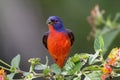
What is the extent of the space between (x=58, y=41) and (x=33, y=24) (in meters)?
6.42

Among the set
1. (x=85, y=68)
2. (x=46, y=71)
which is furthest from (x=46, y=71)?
(x=85, y=68)

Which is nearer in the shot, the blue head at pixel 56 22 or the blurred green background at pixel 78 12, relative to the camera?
the blue head at pixel 56 22

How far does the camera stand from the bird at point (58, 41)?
126 inches

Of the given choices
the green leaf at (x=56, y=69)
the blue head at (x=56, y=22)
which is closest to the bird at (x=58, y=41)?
the blue head at (x=56, y=22)

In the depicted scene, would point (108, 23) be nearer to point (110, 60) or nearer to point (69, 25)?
point (110, 60)

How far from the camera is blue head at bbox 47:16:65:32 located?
131 inches

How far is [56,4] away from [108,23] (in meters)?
5.19

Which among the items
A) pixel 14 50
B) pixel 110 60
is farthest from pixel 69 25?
pixel 110 60

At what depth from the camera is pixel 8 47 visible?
9508 millimetres

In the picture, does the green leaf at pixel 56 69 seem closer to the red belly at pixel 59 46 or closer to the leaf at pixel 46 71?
the leaf at pixel 46 71

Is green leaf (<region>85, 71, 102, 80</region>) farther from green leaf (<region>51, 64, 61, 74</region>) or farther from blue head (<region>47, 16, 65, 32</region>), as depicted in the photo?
blue head (<region>47, 16, 65, 32</region>)

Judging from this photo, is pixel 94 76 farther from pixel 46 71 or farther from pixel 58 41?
pixel 58 41

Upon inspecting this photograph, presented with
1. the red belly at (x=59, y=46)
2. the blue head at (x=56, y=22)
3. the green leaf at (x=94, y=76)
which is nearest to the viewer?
the green leaf at (x=94, y=76)

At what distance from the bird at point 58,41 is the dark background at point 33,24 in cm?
514
